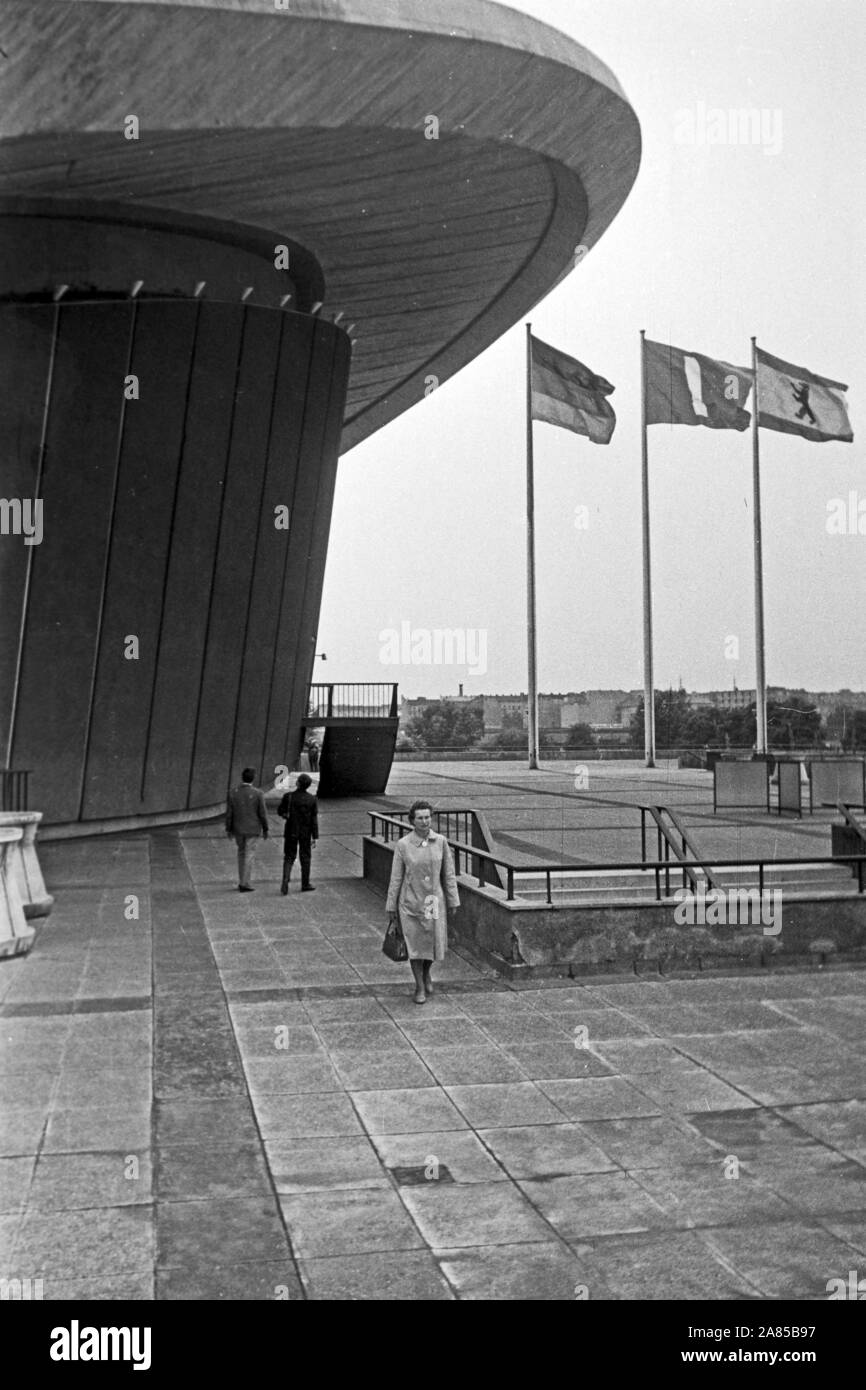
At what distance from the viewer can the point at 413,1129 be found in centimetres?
695

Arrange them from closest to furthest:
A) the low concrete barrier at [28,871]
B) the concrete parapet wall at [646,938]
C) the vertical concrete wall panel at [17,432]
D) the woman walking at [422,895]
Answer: the woman walking at [422,895] < the concrete parapet wall at [646,938] < the low concrete barrier at [28,871] < the vertical concrete wall panel at [17,432]

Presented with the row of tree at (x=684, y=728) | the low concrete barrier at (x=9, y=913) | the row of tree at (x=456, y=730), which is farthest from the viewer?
the row of tree at (x=456, y=730)

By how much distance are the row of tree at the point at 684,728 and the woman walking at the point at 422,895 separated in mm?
29513

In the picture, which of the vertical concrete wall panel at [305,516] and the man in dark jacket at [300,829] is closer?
the man in dark jacket at [300,829]

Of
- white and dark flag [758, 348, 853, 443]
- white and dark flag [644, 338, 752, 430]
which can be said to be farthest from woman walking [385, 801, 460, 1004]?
white and dark flag [758, 348, 853, 443]

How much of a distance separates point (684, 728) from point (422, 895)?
45442mm

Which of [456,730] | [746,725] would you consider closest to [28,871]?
[746,725]

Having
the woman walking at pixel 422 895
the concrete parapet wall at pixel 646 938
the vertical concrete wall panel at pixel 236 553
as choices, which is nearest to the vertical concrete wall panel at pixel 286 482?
the vertical concrete wall panel at pixel 236 553

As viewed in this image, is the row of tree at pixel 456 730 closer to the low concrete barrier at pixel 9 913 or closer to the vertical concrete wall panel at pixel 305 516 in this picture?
the vertical concrete wall panel at pixel 305 516

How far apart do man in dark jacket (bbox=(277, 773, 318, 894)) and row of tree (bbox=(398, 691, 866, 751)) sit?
2475 cm

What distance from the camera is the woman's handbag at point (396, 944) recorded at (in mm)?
9977

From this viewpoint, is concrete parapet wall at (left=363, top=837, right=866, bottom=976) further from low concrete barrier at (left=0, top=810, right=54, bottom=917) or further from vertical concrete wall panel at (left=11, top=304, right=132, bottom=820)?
vertical concrete wall panel at (left=11, top=304, right=132, bottom=820)
